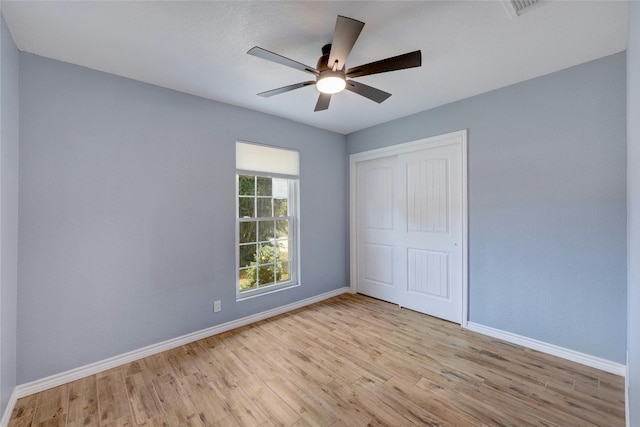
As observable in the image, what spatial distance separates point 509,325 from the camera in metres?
2.71

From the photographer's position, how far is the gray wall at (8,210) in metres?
1.67

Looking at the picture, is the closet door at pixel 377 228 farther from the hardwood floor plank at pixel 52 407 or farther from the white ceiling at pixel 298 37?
the hardwood floor plank at pixel 52 407

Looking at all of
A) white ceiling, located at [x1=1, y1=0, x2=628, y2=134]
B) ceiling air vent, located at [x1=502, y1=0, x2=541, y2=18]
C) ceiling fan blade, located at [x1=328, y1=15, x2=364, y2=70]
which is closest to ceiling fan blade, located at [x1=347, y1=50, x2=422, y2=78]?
ceiling fan blade, located at [x1=328, y1=15, x2=364, y2=70]

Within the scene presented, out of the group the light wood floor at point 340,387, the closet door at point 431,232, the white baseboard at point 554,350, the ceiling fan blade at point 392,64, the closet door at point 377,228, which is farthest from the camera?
the closet door at point 377,228

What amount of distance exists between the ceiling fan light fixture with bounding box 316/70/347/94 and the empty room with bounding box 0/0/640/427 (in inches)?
0.7

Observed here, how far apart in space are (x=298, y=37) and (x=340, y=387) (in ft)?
8.59

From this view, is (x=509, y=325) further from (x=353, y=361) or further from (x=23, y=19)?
(x=23, y=19)

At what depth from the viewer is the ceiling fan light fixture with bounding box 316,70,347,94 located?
1.88m

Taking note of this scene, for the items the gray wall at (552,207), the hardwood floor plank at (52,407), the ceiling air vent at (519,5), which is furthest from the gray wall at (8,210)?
the gray wall at (552,207)

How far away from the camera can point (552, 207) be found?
2465 mm

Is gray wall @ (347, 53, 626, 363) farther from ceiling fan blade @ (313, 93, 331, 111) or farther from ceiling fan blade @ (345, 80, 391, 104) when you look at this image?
ceiling fan blade @ (313, 93, 331, 111)

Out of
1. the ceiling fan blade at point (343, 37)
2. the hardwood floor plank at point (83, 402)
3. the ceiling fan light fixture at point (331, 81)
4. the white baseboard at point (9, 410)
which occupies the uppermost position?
the ceiling fan blade at point (343, 37)

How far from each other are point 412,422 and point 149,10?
121 inches

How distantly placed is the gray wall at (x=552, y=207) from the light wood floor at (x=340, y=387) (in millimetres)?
343
